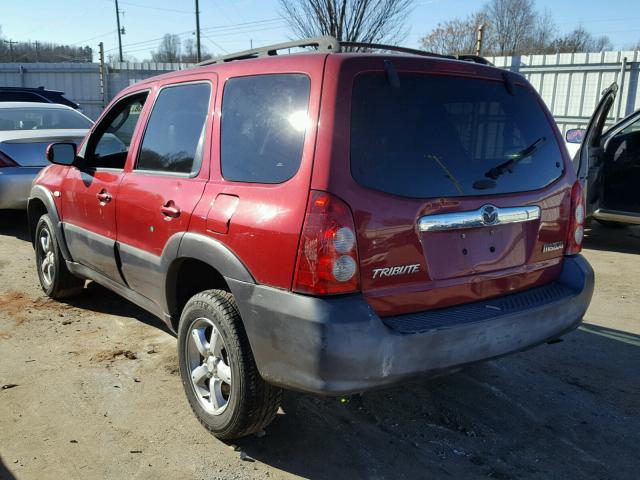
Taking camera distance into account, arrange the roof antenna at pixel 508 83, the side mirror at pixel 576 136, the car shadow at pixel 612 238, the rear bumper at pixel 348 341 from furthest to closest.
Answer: the car shadow at pixel 612 238 < the side mirror at pixel 576 136 < the roof antenna at pixel 508 83 < the rear bumper at pixel 348 341

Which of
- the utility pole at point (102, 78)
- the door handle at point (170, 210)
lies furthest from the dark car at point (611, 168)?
the utility pole at point (102, 78)

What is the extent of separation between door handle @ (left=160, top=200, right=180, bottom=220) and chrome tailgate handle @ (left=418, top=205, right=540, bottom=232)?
1.34m

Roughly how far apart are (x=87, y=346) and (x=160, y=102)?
1.87 metres

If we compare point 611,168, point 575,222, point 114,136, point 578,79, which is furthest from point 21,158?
point 578,79

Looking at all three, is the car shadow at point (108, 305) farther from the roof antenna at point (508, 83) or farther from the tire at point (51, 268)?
the roof antenna at point (508, 83)

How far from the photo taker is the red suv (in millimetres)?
2346

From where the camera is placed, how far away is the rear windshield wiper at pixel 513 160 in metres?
2.77

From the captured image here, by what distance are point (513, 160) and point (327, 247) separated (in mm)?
1182

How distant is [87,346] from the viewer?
418 centimetres

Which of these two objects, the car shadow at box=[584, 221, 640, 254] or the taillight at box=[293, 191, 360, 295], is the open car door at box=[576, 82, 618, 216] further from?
the taillight at box=[293, 191, 360, 295]

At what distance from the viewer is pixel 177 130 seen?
11.0 ft

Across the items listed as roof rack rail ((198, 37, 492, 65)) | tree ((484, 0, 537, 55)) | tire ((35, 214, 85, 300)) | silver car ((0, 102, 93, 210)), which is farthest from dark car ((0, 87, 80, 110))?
tree ((484, 0, 537, 55))

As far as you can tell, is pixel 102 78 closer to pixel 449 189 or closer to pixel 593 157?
pixel 593 157

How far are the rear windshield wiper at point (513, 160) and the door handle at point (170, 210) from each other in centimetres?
160
